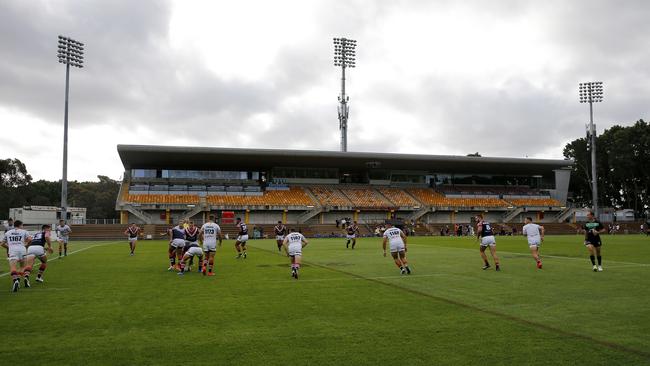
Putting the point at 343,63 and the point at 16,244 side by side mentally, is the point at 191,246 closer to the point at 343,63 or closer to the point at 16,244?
the point at 16,244

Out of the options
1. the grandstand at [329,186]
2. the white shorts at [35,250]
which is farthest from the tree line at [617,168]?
the white shorts at [35,250]

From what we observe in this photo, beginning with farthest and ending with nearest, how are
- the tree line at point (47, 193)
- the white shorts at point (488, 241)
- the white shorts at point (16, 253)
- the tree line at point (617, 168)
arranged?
the tree line at point (47, 193) < the tree line at point (617, 168) < the white shorts at point (488, 241) < the white shorts at point (16, 253)

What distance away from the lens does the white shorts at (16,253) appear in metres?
12.8

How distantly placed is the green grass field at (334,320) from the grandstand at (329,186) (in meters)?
44.9

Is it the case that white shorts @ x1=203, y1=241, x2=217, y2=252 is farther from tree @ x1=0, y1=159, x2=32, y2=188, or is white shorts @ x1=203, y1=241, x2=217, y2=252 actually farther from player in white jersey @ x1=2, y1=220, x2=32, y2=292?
tree @ x1=0, y1=159, x2=32, y2=188

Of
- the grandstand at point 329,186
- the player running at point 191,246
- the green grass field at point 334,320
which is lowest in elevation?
the green grass field at point 334,320

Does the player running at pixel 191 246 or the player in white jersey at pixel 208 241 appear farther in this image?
the player in white jersey at pixel 208 241

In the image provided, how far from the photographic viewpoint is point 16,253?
12.9m

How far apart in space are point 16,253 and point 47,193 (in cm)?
9729

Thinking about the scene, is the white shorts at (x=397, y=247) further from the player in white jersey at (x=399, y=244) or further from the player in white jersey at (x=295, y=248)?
the player in white jersey at (x=295, y=248)

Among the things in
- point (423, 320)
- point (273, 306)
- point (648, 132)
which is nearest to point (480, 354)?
point (423, 320)

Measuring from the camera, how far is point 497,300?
33.5 feet

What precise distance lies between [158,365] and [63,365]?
117 centimetres

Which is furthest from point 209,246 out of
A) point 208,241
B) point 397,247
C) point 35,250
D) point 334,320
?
point 334,320
